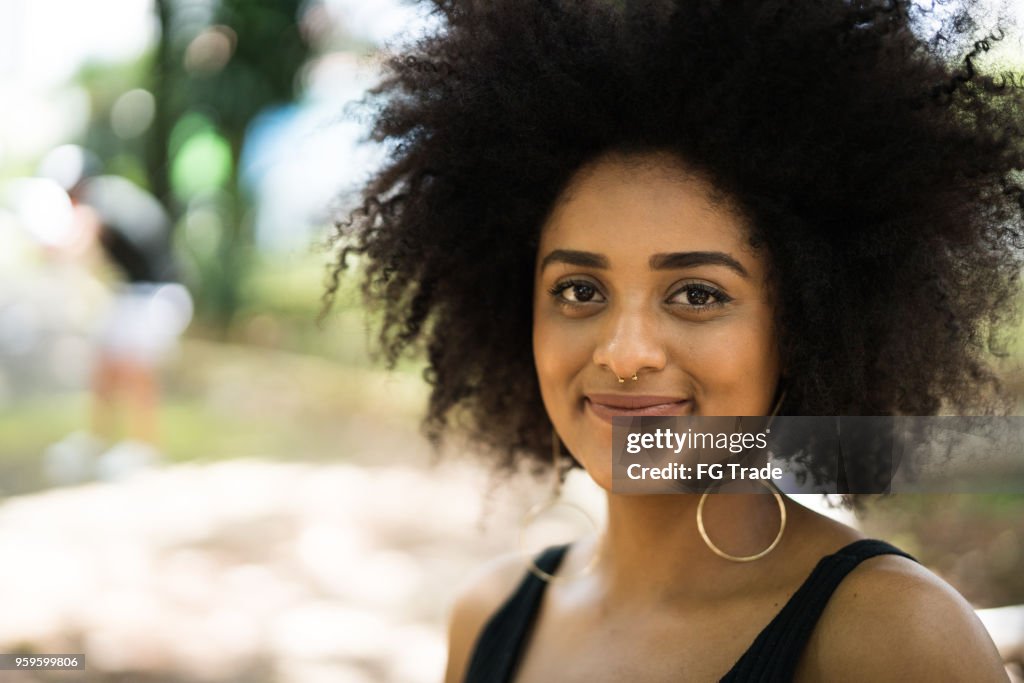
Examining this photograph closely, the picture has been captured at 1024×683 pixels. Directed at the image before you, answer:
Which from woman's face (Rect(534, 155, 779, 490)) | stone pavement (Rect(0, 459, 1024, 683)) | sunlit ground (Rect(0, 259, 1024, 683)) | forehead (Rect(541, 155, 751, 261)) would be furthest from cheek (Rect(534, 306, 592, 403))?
stone pavement (Rect(0, 459, 1024, 683))

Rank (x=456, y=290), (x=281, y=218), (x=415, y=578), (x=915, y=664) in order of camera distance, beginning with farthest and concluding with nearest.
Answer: (x=281, y=218) → (x=415, y=578) → (x=456, y=290) → (x=915, y=664)

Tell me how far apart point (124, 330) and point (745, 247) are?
7.12 m

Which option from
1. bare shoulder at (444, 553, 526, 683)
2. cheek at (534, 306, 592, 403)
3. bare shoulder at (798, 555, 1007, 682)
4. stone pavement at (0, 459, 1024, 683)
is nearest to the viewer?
bare shoulder at (798, 555, 1007, 682)

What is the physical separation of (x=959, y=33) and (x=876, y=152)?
10.7 inches

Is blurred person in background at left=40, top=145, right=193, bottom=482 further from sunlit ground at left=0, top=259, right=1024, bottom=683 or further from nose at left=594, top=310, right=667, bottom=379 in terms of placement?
nose at left=594, top=310, right=667, bottom=379

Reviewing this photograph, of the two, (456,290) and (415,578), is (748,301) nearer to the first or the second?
(456,290)

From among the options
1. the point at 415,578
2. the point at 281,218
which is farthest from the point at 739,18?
the point at 281,218

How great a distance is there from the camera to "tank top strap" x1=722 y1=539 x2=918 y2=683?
1639 mm

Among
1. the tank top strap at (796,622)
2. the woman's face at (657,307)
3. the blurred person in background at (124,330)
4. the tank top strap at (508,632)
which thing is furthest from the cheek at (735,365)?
the blurred person in background at (124,330)

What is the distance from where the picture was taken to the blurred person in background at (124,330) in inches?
315

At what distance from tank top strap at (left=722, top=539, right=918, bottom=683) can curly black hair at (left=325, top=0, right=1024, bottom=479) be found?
0.30 m

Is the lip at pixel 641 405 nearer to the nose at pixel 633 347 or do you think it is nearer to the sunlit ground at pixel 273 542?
the nose at pixel 633 347

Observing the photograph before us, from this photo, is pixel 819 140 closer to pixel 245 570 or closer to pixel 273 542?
pixel 245 570

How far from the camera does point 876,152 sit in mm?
1759
